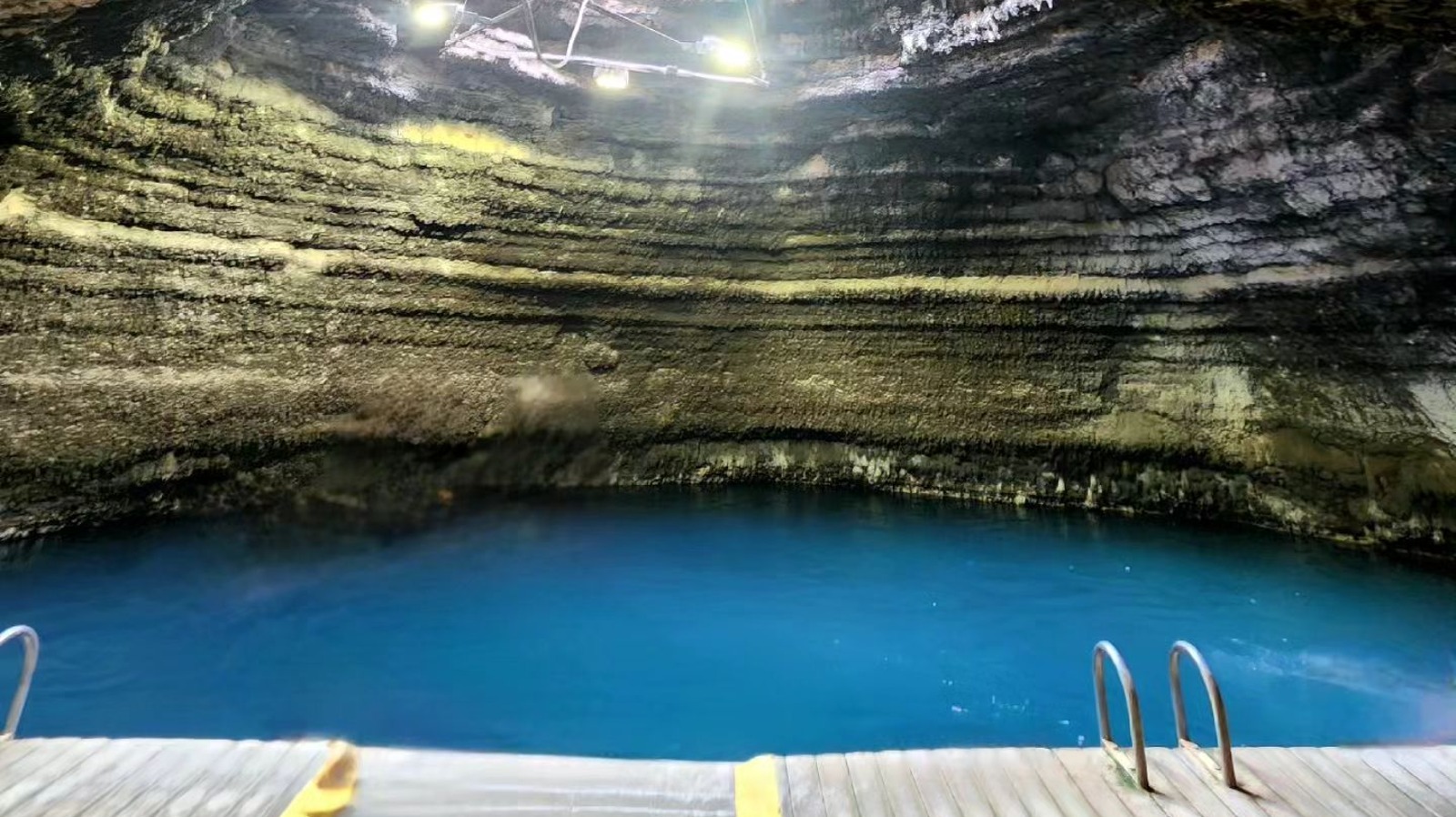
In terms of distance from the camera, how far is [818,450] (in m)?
7.90

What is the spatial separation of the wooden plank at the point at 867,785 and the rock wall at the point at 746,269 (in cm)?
471

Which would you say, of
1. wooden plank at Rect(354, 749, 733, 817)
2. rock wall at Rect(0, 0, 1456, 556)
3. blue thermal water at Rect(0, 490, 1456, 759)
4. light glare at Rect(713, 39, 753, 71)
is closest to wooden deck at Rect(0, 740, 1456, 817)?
wooden plank at Rect(354, 749, 733, 817)

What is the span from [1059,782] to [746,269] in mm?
6119

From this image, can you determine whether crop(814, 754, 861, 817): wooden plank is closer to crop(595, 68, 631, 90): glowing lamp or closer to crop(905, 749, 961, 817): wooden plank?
crop(905, 749, 961, 817): wooden plank

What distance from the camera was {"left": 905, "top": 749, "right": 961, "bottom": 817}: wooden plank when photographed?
6.55ft

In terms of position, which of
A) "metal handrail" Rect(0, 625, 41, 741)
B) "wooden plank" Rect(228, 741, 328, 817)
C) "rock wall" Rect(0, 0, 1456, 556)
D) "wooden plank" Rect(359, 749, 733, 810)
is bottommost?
"wooden plank" Rect(359, 749, 733, 810)

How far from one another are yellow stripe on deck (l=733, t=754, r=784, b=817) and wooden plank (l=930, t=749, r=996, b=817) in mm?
496

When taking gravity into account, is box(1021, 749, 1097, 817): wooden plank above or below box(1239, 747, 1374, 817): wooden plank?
above

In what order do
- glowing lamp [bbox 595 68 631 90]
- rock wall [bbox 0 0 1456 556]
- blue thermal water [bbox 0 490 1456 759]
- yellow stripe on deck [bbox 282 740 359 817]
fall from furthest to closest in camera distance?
1. glowing lamp [bbox 595 68 631 90]
2. rock wall [bbox 0 0 1456 556]
3. blue thermal water [bbox 0 490 1456 759]
4. yellow stripe on deck [bbox 282 740 359 817]

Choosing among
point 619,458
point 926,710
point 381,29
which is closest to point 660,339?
point 619,458

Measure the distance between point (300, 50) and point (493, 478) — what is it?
12.9ft

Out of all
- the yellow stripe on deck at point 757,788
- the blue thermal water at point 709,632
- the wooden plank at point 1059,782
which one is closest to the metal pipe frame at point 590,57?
the blue thermal water at point 709,632

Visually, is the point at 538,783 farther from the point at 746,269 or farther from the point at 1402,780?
the point at 746,269

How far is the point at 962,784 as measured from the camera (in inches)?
83.0
